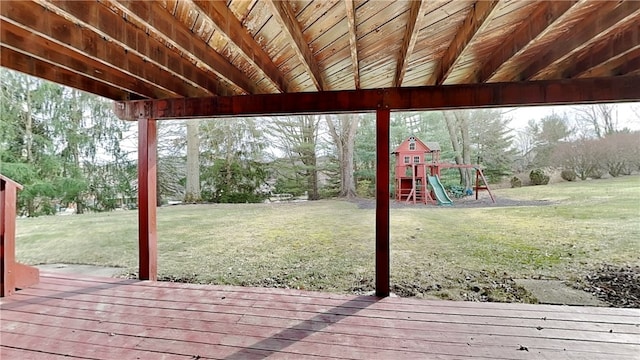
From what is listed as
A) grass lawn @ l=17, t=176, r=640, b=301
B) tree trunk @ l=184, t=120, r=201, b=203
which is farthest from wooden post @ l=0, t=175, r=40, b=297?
tree trunk @ l=184, t=120, r=201, b=203

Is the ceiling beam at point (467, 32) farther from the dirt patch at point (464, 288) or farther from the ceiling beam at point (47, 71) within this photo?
the ceiling beam at point (47, 71)

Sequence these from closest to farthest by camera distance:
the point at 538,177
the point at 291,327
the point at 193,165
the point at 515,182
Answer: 1. the point at 291,327
2. the point at 538,177
3. the point at 515,182
4. the point at 193,165

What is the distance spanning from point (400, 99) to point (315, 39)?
970 millimetres

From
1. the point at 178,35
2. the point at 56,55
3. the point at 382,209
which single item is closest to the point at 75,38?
the point at 56,55

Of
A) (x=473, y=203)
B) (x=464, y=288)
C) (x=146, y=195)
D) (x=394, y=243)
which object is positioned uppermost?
(x=146, y=195)

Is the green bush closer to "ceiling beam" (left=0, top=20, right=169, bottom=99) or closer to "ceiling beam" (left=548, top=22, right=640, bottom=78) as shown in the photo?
"ceiling beam" (left=548, top=22, right=640, bottom=78)

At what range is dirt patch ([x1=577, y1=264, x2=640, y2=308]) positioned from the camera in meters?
2.81

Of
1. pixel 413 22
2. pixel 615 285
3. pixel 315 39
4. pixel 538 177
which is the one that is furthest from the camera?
pixel 538 177

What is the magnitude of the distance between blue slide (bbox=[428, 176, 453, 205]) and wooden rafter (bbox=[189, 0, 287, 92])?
5.06 metres

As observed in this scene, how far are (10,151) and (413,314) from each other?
8.30 meters

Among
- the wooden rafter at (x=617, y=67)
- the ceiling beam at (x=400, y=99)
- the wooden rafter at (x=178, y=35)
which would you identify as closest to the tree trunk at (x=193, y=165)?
the ceiling beam at (x=400, y=99)

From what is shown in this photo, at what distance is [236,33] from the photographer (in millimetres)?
1533

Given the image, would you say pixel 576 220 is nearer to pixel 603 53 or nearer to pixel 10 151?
pixel 603 53

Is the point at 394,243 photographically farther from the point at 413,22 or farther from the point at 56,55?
the point at 56,55
